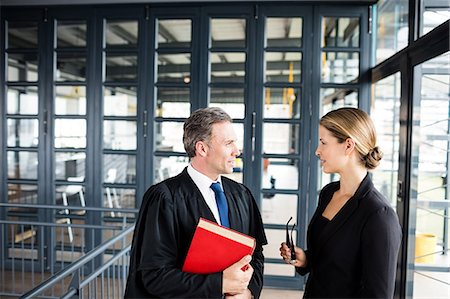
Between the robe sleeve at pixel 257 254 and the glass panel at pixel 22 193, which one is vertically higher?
the robe sleeve at pixel 257 254

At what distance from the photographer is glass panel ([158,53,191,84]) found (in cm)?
415

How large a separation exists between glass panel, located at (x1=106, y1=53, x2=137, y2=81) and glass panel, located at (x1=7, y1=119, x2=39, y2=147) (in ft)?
3.29

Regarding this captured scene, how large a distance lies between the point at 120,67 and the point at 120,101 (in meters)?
0.36

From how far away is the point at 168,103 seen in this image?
4184mm

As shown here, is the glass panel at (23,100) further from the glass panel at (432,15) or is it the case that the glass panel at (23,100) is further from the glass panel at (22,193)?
the glass panel at (432,15)

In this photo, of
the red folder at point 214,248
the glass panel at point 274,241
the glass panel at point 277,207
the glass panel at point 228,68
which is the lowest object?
the glass panel at point 274,241

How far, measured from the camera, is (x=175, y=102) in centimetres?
417

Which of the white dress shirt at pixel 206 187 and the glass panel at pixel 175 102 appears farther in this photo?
the glass panel at pixel 175 102

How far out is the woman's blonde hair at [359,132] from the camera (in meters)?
1.53

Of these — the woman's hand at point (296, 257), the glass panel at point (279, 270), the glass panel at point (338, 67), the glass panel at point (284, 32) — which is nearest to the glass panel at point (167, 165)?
the glass panel at point (279, 270)

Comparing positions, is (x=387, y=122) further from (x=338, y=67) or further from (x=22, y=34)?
(x=22, y=34)

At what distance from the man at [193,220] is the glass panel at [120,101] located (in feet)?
9.10

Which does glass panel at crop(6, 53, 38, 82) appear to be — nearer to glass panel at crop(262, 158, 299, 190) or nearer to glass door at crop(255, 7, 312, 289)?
glass door at crop(255, 7, 312, 289)

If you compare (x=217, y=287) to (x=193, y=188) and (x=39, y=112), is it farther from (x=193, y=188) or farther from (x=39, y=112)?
(x=39, y=112)
